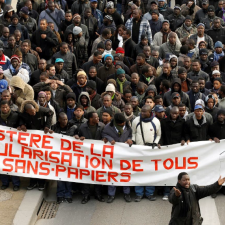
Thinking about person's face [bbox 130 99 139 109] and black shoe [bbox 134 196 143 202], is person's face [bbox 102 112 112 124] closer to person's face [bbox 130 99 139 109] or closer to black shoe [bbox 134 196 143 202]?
person's face [bbox 130 99 139 109]

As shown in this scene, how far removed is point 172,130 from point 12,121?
3.16 meters

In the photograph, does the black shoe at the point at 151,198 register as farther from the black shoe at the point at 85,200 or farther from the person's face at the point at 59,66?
the person's face at the point at 59,66

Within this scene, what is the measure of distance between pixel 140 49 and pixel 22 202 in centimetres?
A: 600

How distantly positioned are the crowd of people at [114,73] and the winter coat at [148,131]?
20 millimetres

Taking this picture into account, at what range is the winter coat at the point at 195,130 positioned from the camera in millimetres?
13750

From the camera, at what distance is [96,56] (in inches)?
651

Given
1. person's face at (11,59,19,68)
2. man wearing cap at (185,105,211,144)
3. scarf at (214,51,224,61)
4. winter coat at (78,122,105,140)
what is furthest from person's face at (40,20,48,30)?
man wearing cap at (185,105,211,144)

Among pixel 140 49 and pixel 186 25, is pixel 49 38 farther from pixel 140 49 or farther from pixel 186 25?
pixel 186 25

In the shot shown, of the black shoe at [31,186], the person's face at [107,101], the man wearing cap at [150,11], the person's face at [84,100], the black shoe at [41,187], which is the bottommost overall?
the black shoe at [31,186]

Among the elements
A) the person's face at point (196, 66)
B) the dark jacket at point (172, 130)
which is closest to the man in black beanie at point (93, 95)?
the dark jacket at point (172, 130)

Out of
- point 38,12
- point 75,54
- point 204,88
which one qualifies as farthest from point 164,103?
point 38,12

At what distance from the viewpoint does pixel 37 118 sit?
542 inches

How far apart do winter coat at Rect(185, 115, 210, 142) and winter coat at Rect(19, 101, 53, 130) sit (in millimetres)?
2733

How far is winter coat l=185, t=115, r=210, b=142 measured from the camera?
13.8 meters
